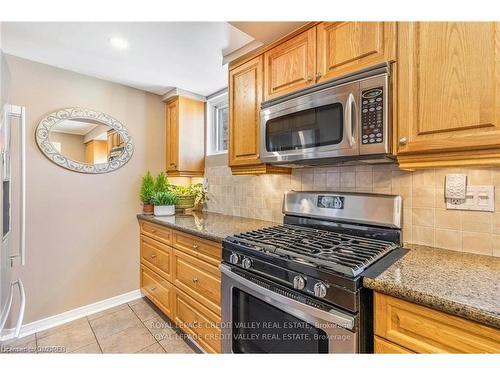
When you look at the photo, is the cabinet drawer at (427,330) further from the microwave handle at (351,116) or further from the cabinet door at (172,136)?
the cabinet door at (172,136)

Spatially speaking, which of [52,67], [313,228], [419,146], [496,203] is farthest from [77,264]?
[496,203]

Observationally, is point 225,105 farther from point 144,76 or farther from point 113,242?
point 113,242

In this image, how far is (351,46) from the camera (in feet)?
4.02

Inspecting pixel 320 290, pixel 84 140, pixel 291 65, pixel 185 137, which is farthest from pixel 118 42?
pixel 320 290

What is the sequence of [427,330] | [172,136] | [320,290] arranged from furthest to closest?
1. [172,136]
2. [320,290]
3. [427,330]

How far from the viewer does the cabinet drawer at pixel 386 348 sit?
815 mm

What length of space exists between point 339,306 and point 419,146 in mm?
743

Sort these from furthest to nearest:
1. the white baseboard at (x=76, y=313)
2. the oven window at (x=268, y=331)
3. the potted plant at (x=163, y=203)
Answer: the potted plant at (x=163, y=203)
the white baseboard at (x=76, y=313)
the oven window at (x=268, y=331)

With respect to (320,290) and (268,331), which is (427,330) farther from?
(268,331)

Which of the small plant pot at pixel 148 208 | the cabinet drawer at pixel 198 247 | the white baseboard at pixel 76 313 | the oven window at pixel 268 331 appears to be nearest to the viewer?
the oven window at pixel 268 331

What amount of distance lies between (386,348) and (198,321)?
126cm

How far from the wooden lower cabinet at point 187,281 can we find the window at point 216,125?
3.73ft

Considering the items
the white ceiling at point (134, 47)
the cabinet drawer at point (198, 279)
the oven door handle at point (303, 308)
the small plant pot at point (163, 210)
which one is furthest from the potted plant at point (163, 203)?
the oven door handle at point (303, 308)

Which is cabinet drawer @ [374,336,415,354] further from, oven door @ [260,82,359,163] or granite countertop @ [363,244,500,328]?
oven door @ [260,82,359,163]
